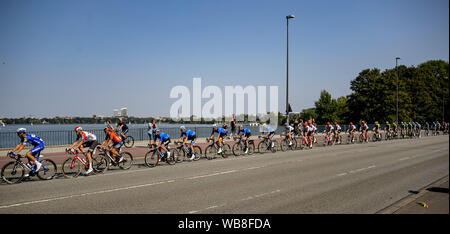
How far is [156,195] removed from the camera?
7.28 m

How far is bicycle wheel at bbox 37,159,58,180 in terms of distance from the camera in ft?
31.7

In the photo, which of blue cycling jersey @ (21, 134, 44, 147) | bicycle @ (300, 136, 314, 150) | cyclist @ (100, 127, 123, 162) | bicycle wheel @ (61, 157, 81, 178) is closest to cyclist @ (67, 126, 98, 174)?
bicycle wheel @ (61, 157, 81, 178)

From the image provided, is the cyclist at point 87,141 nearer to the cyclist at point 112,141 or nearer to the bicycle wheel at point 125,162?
the cyclist at point 112,141

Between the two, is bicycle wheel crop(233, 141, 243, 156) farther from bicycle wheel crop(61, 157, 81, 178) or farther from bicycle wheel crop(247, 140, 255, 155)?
bicycle wheel crop(61, 157, 81, 178)

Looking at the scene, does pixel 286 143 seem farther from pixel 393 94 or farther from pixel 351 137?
pixel 393 94

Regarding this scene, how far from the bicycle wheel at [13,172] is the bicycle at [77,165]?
1144 millimetres

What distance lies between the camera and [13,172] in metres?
9.18

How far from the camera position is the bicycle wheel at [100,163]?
36.2ft

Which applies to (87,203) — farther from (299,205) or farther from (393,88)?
(393,88)

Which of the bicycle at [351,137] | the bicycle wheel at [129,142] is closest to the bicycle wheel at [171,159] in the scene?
the bicycle wheel at [129,142]

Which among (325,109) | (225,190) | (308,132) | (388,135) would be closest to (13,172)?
(225,190)

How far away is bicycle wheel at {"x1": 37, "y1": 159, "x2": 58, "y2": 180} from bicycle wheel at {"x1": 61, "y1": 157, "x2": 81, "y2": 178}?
0.99ft
